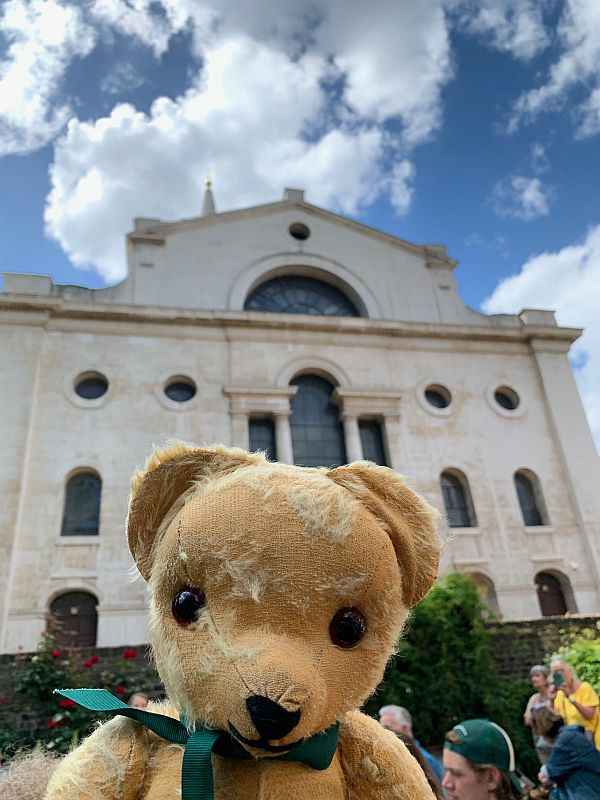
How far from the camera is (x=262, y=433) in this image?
50.6ft

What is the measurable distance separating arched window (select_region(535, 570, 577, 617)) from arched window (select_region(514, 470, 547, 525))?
4.82ft

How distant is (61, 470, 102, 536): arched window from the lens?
13.4 metres


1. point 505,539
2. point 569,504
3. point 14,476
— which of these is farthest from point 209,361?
point 569,504

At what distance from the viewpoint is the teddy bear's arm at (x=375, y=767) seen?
1.97 m

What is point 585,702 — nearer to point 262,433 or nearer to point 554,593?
point 554,593

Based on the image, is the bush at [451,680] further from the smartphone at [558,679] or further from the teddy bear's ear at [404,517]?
the teddy bear's ear at [404,517]

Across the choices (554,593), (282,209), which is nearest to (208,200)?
(282,209)

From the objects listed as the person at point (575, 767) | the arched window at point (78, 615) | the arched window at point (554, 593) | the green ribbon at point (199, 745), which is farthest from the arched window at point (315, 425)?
the green ribbon at point (199, 745)

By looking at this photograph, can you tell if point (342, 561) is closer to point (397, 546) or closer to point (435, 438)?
point (397, 546)

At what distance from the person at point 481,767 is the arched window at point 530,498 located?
13689 mm

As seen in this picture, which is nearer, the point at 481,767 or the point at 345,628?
the point at 345,628

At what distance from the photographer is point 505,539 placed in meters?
15.2

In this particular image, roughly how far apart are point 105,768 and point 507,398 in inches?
683

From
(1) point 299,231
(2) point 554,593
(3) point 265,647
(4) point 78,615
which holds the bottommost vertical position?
(3) point 265,647
